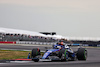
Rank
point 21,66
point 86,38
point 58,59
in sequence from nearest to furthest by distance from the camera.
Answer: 1. point 21,66
2. point 58,59
3. point 86,38

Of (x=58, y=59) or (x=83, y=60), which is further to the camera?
(x=83, y=60)

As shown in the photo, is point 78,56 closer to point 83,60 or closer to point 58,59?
point 83,60

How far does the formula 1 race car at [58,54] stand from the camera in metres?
16.1

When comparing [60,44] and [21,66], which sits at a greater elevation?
[60,44]

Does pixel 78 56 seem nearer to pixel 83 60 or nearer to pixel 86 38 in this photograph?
pixel 83 60

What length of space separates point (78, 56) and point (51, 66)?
179 inches

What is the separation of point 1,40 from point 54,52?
47998mm

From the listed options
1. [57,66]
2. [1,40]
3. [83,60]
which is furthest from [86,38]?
[57,66]

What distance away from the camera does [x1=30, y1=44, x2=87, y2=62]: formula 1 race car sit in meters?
16.1

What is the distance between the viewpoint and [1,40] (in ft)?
208

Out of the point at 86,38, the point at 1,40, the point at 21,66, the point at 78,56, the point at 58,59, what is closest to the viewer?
the point at 21,66

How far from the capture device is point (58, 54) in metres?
16.4

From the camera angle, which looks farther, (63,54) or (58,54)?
(58,54)

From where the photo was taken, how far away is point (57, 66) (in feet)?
44.0
